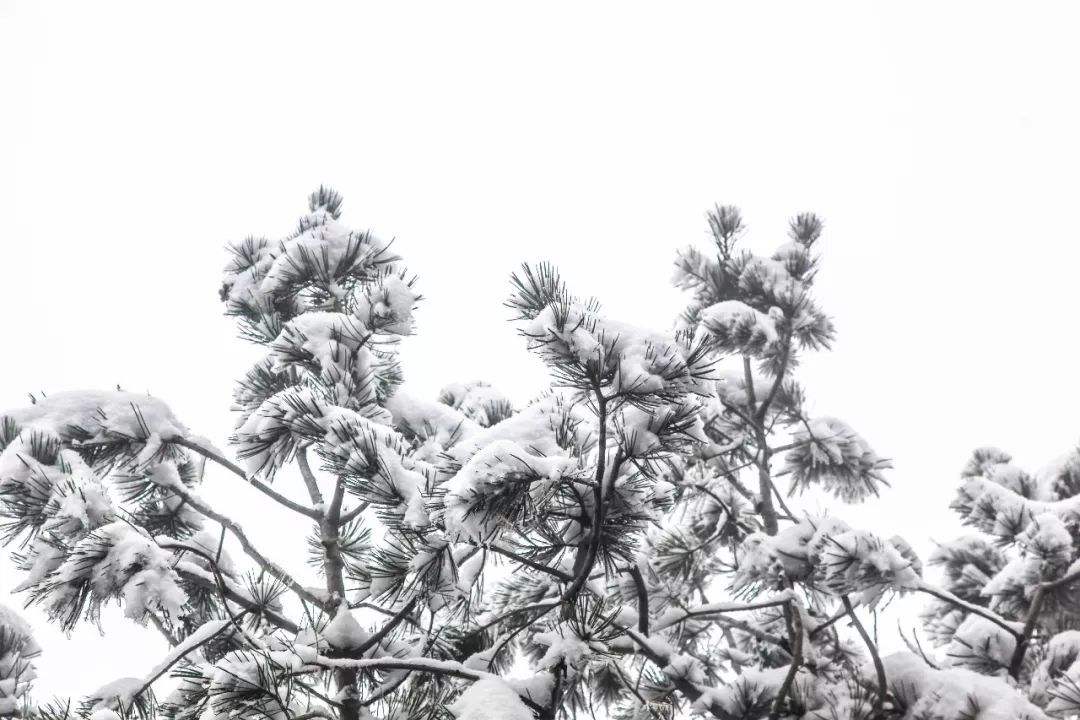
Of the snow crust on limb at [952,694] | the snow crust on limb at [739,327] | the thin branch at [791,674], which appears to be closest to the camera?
the snow crust on limb at [952,694]

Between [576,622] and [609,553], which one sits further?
[609,553]

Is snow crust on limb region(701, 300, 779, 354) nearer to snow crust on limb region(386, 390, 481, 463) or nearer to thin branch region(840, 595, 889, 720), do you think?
snow crust on limb region(386, 390, 481, 463)

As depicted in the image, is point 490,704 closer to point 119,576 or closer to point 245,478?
point 119,576

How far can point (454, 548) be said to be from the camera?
8.37 feet

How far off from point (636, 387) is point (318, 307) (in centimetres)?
267

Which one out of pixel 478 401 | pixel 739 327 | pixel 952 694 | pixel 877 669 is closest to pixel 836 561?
pixel 877 669

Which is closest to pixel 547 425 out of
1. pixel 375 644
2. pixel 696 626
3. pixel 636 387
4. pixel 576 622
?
pixel 636 387

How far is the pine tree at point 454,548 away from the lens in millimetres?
2371

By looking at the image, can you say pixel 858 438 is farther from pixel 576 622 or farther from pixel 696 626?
pixel 576 622

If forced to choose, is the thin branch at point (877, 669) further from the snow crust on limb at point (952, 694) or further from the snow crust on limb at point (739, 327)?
the snow crust on limb at point (739, 327)

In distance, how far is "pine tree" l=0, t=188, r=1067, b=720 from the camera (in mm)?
2371

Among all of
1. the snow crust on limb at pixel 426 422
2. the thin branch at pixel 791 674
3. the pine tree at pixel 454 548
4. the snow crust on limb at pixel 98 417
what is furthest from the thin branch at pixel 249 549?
the thin branch at pixel 791 674

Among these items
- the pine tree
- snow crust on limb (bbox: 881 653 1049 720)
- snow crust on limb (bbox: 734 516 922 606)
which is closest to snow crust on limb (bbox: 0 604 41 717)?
the pine tree

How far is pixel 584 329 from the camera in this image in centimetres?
229
